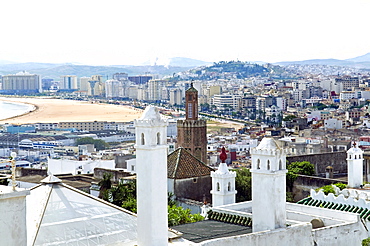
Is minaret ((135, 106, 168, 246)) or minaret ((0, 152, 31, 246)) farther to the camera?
minaret ((135, 106, 168, 246))

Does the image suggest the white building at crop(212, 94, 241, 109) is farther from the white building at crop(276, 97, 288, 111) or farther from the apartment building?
the apartment building

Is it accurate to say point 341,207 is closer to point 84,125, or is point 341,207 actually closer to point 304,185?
point 304,185

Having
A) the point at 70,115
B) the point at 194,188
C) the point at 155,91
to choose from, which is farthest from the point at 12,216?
the point at 155,91

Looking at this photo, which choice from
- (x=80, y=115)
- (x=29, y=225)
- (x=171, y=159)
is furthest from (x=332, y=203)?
(x=80, y=115)

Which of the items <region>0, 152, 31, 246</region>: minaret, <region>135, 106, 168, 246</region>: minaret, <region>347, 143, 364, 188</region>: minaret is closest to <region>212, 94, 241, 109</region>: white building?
<region>347, 143, 364, 188</region>: minaret

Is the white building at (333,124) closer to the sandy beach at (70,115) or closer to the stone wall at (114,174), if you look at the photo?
the sandy beach at (70,115)

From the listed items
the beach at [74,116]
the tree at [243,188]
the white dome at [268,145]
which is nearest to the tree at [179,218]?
the white dome at [268,145]
